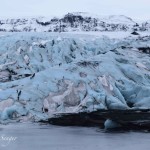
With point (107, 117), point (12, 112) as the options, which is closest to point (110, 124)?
point (107, 117)

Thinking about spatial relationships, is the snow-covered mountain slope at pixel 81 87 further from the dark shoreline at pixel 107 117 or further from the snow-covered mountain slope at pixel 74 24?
the snow-covered mountain slope at pixel 74 24

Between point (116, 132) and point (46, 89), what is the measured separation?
342cm

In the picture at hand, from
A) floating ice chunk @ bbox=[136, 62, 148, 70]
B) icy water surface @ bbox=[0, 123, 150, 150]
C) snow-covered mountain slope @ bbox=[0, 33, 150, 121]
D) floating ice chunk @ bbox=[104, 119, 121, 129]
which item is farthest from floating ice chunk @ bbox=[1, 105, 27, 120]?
floating ice chunk @ bbox=[136, 62, 148, 70]

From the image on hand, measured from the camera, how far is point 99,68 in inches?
552

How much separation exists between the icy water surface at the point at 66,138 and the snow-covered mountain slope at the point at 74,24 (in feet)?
95.7

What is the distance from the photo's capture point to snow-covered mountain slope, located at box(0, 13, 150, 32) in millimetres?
40875

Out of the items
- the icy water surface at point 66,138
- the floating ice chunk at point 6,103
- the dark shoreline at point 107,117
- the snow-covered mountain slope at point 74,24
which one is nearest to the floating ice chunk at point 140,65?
the dark shoreline at point 107,117

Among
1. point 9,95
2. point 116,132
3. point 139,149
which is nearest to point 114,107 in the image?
point 116,132

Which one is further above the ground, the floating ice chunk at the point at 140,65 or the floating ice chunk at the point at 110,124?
Answer: the floating ice chunk at the point at 140,65

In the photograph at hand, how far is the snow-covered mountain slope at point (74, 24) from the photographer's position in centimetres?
4088

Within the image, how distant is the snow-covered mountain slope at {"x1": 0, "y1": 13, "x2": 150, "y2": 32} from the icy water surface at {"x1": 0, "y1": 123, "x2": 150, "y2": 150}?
2916 cm

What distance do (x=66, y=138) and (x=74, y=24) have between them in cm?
3715

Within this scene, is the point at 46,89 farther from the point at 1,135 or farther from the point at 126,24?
the point at 126,24

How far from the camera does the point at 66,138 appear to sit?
31.0 feet
